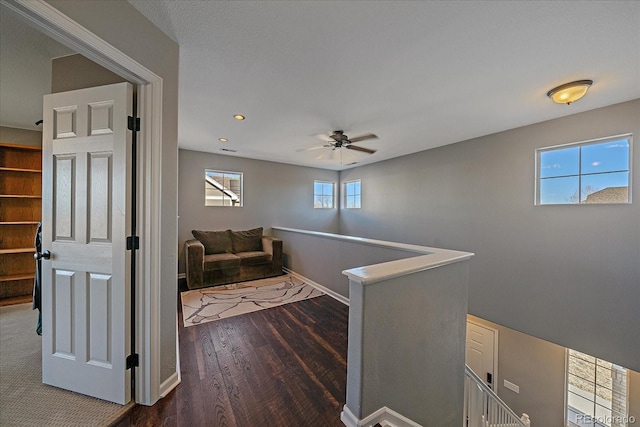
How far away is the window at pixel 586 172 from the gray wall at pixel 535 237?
10cm

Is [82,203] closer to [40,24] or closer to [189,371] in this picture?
[40,24]

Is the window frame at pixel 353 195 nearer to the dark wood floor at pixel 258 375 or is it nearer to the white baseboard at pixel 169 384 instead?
the dark wood floor at pixel 258 375

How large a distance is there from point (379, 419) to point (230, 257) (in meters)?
3.44

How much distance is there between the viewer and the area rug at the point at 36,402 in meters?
1.31

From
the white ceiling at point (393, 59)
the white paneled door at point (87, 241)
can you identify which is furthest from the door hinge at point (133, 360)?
the white ceiling at point (393, 59)

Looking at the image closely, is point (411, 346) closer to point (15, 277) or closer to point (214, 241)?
point (214, 241)

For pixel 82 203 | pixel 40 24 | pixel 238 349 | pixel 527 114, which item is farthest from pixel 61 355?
pixel 527 114

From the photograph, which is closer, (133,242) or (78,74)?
(133,242)

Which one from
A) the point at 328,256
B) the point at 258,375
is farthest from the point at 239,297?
the point at 258,375

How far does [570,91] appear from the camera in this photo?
7.11ft

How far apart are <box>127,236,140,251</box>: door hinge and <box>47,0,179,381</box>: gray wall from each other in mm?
131

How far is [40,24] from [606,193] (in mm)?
4933

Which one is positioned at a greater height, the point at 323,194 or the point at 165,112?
the point at 165,112

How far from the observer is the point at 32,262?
10.6 feet
